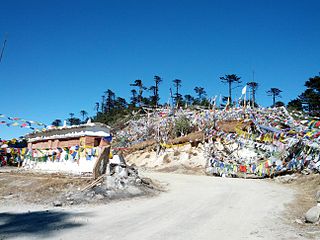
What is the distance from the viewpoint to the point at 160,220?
821 centimetres

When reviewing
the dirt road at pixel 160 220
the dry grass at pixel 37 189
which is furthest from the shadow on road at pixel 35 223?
the dry grass at pixel 37 189

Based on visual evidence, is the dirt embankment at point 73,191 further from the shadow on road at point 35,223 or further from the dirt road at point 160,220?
the shadow on road at point 35,223

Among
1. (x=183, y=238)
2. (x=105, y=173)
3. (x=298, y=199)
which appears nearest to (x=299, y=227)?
(x=183, y=238)

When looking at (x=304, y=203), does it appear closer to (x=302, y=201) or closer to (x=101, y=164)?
(x=302, y=201)

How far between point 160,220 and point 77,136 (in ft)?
40.4

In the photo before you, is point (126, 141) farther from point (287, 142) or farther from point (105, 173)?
point (105, 173)

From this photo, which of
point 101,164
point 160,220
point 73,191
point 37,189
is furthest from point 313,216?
point 37,189

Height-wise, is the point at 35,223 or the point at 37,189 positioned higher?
the point at 37,189

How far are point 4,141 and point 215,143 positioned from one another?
68.1ft

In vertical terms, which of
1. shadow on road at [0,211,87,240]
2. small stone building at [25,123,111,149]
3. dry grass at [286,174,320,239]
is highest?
small stone building at [25,123,111,149]

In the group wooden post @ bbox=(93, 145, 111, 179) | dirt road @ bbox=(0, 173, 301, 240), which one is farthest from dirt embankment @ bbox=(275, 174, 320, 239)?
wooden post @ bbox=(93, 145, 111, 179)

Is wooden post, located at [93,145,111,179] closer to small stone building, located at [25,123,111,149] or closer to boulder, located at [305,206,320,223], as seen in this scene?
small stone building, located at [25,123,111,149]

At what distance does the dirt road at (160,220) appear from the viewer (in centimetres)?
683

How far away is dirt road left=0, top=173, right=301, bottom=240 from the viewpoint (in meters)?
6.83
